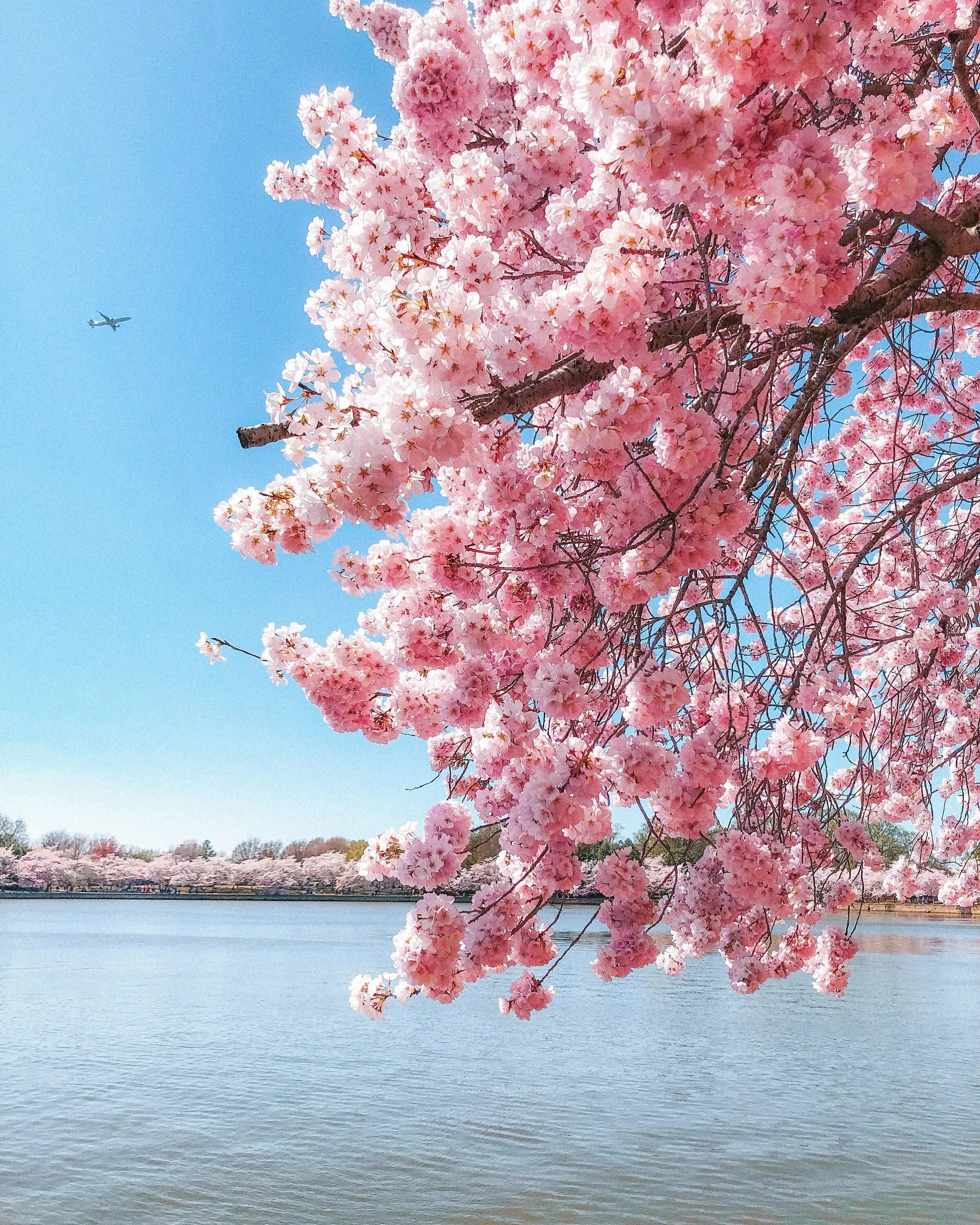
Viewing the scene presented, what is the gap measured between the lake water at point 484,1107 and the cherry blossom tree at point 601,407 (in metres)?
4.48

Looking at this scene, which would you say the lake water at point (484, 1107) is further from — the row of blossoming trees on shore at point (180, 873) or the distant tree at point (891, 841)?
the row of blossoming trees on shore at point (180, 873)

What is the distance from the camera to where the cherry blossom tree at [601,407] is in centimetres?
216

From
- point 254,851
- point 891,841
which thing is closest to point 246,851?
point 254,851

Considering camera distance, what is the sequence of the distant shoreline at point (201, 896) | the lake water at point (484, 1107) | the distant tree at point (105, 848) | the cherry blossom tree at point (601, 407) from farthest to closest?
the distant tree at point (105, 848) < the distant shoreline at point (201, 896) < the lake water at point (484, 1107) < the cherry blossom tree at point (601, 407)

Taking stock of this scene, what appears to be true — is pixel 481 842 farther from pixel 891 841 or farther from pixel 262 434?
pixel 891 841

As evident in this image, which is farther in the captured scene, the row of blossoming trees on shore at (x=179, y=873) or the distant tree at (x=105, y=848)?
the distant tree at (x=105, y=848)

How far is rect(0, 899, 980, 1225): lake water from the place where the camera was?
7738 millimetres

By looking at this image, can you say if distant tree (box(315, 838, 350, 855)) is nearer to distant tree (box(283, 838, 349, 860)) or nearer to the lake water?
distant tree (box(283, 838, 349, 860))

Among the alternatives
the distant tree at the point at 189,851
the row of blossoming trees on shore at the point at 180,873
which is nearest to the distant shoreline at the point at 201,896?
the row of blossoming trees on shore at the point at 180,873

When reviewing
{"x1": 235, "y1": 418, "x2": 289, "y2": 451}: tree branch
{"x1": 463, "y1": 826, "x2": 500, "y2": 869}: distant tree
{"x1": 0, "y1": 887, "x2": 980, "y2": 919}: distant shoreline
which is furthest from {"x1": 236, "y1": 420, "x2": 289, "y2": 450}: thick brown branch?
{"x1": 0, "y1": 887, "x2": 980, "y2": 919}: distant shoreline

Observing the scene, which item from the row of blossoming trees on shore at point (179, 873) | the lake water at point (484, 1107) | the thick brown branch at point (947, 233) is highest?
the thick brown branch at point (947, 233)

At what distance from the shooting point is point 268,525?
2576 millimetres

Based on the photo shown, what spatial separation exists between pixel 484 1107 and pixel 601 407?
1002 centimetres

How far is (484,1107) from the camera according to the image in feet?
35.0
